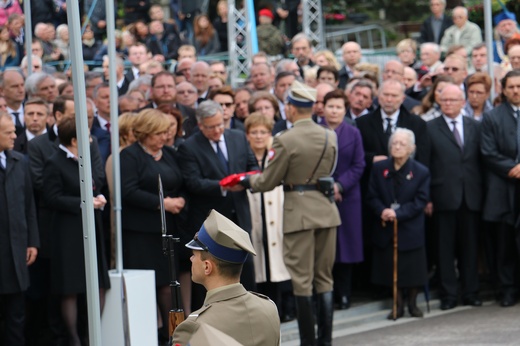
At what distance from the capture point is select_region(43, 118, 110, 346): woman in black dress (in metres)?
9.85

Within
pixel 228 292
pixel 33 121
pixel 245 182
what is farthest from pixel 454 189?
pixel 228 292

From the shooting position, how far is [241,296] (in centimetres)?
565

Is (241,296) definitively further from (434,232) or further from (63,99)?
(434,232)

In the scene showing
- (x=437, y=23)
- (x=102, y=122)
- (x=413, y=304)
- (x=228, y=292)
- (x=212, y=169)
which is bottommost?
(x=413, y=304)

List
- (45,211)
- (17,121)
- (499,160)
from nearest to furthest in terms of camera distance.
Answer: (45,211), (17,121), (499,160)

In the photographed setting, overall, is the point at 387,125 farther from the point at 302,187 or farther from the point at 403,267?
the point at 302,187

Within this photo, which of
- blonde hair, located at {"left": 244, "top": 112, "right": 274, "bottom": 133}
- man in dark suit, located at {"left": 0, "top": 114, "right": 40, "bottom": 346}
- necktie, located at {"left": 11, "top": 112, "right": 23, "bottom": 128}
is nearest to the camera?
man in dark suit, located at {"left": 0, "top": 114, "right": 40, "bottom": 346}

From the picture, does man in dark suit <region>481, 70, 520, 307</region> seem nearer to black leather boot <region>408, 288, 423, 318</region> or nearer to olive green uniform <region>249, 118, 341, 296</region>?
black leather boot <region>408, 288, 423, 318</region>

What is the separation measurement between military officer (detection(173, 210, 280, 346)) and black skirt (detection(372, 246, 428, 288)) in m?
6.49

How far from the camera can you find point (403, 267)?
476 inches

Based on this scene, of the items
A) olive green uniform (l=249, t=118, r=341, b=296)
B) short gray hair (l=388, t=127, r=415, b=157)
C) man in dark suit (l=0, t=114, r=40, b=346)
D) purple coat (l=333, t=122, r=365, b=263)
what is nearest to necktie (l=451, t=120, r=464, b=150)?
short gray hair (l=388, t=127, r=415, b=157)

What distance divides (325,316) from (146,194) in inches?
73.1

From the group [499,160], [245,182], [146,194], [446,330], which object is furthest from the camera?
[499,160]

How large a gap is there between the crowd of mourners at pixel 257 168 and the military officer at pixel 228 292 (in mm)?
4129
